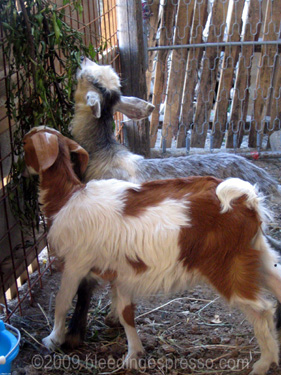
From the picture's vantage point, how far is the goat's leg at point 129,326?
9.67ft

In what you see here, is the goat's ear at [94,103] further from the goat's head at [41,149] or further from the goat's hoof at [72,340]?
the goat's hoof at [72,340]

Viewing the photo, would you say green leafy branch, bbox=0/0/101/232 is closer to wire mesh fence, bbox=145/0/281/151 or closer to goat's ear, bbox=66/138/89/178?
goat's ear, bbox=66/138/89/178

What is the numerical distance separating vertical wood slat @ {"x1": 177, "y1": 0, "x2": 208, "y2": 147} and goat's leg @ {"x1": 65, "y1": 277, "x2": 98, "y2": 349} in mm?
3779

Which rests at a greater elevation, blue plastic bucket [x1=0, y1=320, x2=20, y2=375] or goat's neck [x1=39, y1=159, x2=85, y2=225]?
goat's neck [x1=39, y1=159, x2=85, y2=225]

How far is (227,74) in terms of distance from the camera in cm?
634

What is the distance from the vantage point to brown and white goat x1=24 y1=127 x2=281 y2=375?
2.70m

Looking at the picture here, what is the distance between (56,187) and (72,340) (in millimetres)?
954

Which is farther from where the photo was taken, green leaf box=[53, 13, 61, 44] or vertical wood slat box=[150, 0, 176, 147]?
vertical wood slat box=[150, 0, 176, 147]

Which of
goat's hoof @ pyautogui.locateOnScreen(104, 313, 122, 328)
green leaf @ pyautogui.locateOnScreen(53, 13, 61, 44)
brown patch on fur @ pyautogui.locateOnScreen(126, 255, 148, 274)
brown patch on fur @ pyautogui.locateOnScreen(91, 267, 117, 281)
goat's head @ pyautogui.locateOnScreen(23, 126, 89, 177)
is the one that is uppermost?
green leaf @ pyautogui.locateOnScreen(53, 13, 61, 44)

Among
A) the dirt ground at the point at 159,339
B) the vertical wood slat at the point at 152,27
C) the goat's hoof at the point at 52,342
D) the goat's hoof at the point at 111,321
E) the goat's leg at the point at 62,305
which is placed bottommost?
the dirt ground at the point at 159,339

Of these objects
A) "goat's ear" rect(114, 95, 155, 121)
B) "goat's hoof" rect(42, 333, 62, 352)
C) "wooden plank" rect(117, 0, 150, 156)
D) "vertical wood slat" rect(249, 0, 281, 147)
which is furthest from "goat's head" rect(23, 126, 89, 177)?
"vertical wood slat" rect(249, 0, 281, 147)

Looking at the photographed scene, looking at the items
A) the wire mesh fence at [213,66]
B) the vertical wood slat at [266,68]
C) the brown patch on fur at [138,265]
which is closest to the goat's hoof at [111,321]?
the brown patch on fur at [138,265]

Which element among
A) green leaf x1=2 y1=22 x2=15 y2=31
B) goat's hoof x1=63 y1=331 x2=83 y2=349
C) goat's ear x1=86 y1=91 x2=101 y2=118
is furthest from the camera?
goat's ear x1=86 y1=91 x2=101 y2=118

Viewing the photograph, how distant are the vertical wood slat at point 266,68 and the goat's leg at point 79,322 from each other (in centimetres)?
407
